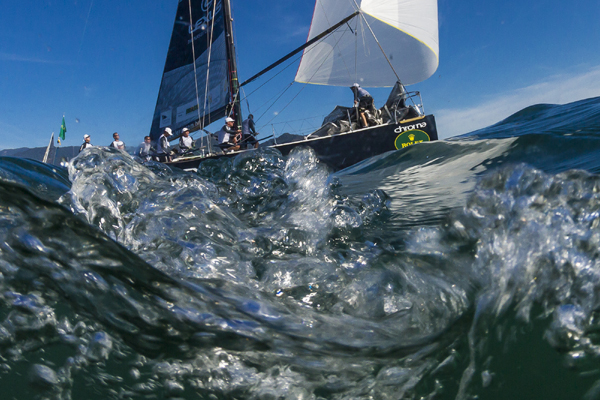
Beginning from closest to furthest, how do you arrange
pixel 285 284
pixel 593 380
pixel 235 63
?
1. pixel 593 380
2. pixel 285 284
3. pixel 235 63

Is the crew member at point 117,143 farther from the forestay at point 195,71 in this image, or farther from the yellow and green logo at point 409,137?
the yellow and green logo at point 409,137

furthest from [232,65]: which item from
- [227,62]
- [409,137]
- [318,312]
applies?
[318,312]

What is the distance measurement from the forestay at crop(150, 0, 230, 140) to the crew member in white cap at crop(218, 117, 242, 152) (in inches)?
124

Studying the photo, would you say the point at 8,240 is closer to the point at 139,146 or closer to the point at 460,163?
the point at 460,163

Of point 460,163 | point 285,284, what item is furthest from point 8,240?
point 460,163

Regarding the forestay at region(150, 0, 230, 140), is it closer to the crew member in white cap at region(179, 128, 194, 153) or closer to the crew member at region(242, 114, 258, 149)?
the crew member in white cap at region(179, 128, 194, 153)

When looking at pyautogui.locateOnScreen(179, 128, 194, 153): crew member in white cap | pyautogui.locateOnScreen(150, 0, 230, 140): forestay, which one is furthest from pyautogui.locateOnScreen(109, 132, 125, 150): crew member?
pyautogui.locateOnScreen(150, 0, 230, 140): forestay

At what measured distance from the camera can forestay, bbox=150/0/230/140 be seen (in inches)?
528

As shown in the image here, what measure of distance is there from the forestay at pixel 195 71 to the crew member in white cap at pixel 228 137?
124 inches

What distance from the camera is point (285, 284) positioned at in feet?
3.92

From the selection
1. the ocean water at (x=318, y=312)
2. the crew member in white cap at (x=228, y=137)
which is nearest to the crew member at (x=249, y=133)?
the crew member in white cap at (x=228, y=137)

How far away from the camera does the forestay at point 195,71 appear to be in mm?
13414

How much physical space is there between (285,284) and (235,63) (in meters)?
13.0

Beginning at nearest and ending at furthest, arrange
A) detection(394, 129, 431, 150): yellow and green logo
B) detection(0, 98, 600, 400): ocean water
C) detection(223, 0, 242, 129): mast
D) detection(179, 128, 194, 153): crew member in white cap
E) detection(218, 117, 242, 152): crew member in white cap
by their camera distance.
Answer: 1. detection(0, 98, 600, 400): ocean water
2. detection(394, 129, 431, 150): yellow and green logo
3. detection(218, 117, 242, 152): crew member in white cap
4. detection(179, 128, 194, 153): crew member in white cap
5. detection(223, 0, 242, 129): mast
